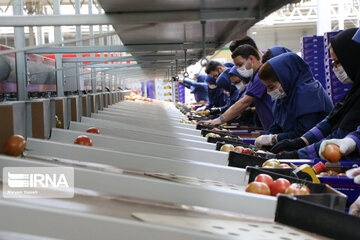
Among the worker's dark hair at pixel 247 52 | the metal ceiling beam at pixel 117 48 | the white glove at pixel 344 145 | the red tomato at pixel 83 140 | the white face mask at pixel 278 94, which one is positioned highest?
the worker's dark hair at pixel 247 52

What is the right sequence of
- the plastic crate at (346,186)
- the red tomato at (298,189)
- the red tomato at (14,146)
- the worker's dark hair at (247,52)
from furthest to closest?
the worker's dark hair at (247,52) < the red tomato at (14,146) < the plastic crate at (346,186) < the red tomato at (298,189)

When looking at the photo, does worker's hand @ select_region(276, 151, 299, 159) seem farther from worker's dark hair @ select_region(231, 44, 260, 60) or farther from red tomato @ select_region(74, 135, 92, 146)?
worker's dark hair @ select_region(231, 44, 260, 60)

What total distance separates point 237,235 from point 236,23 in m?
1.95

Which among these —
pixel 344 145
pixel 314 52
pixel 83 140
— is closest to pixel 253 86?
pixel 344 145

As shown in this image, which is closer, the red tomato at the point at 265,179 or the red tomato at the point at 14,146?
the red tomato at the point at 265,179

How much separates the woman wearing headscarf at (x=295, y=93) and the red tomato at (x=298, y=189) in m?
2.05

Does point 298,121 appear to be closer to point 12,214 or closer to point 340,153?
point 340,153

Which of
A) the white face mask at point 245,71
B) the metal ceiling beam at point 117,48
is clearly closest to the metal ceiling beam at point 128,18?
the metal ceiling beam at point 117,48

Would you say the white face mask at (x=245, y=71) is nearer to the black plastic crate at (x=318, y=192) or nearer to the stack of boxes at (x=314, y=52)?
the stack of boxes at (x=314, y=52)

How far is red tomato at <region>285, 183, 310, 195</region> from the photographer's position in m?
1.83

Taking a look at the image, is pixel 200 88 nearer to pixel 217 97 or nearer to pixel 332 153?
pixel 217 97

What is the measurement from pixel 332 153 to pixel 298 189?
2.95 feet

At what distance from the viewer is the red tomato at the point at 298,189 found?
183 cm

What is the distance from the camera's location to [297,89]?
390 cm
